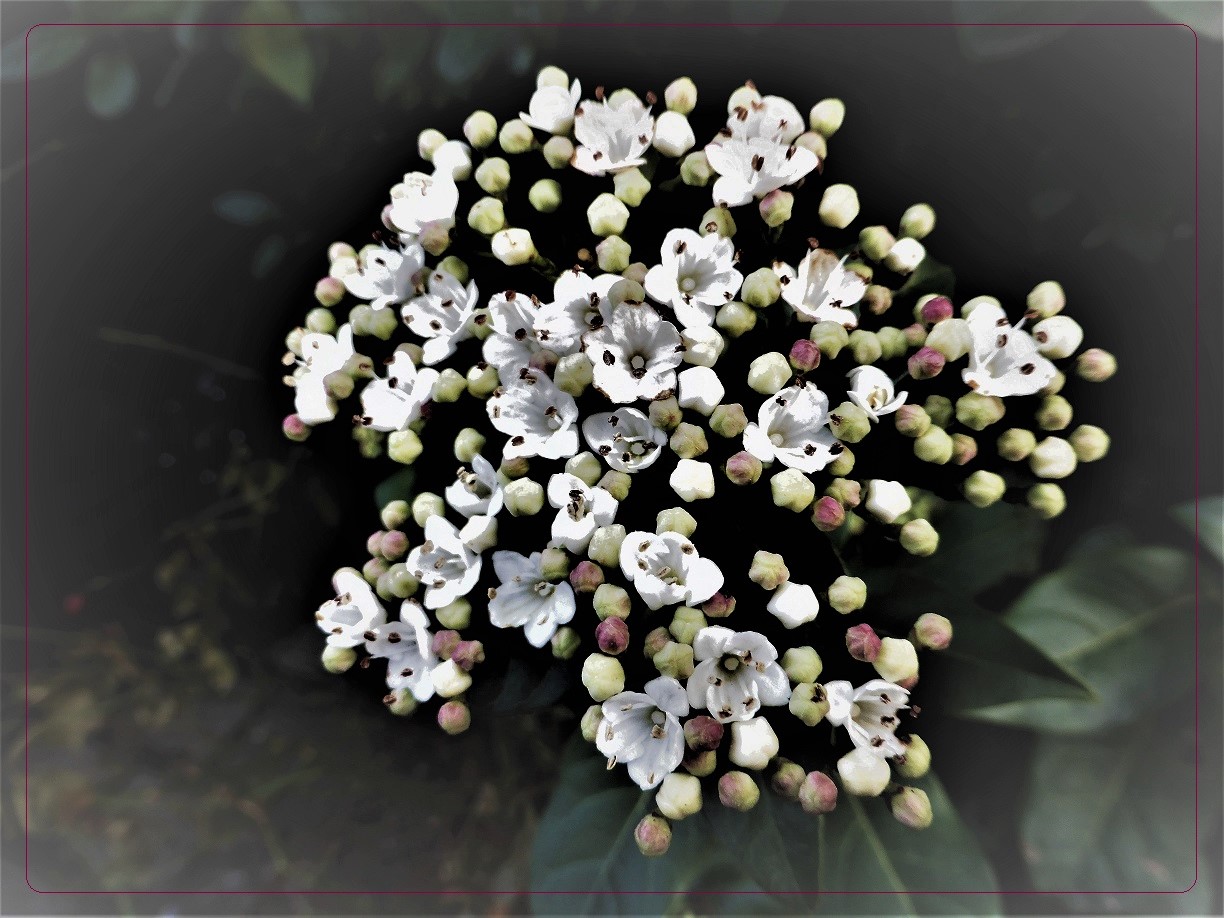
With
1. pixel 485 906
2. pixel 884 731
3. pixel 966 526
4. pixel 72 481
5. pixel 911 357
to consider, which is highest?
pixel 911 357

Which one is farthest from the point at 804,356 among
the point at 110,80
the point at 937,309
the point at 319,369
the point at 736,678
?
the point at 110,80

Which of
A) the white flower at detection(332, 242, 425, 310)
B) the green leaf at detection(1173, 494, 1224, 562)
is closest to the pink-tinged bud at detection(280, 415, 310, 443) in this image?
the white flower at detection(332, 242, 425, 310)

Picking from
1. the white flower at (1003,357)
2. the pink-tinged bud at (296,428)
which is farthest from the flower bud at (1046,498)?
the pink-tinged bud at (296,428)

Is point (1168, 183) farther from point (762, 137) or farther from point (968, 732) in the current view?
point (968, 732)

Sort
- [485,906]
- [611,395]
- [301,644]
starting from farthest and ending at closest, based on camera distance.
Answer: [485,906] → [301,644] → [611,395]

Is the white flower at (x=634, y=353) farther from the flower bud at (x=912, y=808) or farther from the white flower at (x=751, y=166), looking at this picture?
the flower bud at (x=912, y=808)

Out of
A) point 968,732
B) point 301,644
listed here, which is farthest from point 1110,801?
point 301,644

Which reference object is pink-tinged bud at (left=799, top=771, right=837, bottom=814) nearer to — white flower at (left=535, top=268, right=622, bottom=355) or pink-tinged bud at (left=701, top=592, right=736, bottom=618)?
pink-tinged bud at (left=701, top=592, right=736, bottom=618)
